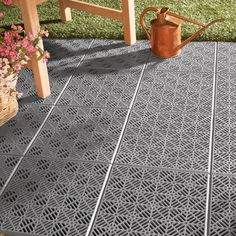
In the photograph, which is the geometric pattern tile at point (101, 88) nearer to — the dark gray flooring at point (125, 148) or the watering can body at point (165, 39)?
the dark gray flooring at point (125, 148)

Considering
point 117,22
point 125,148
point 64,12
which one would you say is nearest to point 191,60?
point 117,22

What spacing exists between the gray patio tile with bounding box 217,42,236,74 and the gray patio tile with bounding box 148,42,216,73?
46mm

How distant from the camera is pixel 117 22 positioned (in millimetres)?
3537

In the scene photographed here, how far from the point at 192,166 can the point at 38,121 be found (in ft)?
3.11

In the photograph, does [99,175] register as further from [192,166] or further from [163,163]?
[192,166]

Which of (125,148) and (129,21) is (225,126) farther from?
(129,21)

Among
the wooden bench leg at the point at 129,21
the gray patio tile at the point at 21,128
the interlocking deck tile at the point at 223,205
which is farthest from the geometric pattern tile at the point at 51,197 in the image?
the wooden bench leg at the point at 129,21

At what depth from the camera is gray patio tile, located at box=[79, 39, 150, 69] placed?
302 cm

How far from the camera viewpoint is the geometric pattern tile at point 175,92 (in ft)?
8.39

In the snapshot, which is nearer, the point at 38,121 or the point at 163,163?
the point at 163,163

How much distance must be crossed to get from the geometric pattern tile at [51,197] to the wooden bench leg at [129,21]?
4.36ft

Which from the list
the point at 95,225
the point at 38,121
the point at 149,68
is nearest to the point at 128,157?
the point at 95,225

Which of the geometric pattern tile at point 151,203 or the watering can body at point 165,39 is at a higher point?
the watering can body at point 165,39

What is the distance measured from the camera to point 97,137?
238cm
